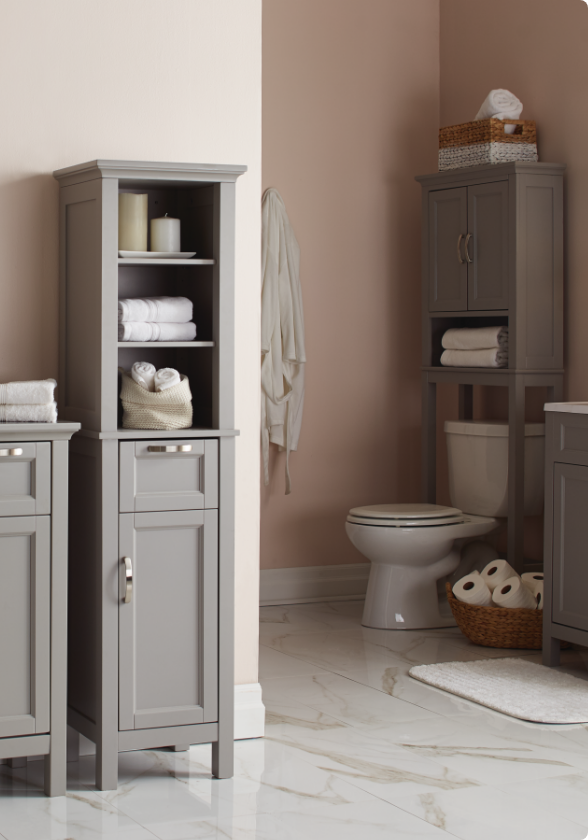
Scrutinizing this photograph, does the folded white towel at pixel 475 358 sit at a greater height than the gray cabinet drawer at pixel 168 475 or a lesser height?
greater

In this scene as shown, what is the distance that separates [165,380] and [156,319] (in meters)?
0.16

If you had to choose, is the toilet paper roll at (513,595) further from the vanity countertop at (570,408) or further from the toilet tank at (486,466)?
the vanity countertop at (570,408)

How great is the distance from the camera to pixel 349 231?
4.80 metres

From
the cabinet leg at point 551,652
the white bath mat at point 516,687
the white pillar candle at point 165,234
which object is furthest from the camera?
the cabinet leg at point 551,652

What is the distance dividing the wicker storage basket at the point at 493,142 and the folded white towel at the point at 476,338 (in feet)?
2.21

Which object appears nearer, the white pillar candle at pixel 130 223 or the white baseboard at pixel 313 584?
the white pillar candle at pixel 130 223

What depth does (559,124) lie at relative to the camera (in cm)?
424

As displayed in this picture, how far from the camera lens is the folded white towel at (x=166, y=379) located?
105 inches

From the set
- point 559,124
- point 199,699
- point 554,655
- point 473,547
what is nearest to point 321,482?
point 473,547

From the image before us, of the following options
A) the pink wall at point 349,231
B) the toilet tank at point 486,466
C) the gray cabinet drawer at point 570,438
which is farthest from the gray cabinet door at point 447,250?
the gray cabinet drawer at point 570,438

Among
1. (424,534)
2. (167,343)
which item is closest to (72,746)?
(167,343)

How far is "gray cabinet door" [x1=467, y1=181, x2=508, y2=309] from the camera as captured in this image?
4.16 meters

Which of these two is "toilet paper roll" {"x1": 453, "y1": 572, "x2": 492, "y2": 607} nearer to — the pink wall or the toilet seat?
the toilet seat

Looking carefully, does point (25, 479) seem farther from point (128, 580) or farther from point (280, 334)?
point (280, 334)
